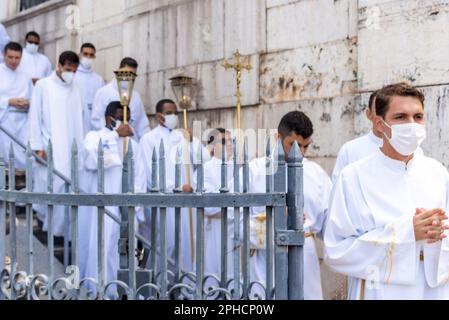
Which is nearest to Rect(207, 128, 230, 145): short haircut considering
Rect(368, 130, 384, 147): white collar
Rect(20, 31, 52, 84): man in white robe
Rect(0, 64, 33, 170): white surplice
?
Rect(368, 130, 384, 147): white collar

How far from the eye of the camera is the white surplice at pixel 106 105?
880cm

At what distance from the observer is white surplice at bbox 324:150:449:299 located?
3404mm

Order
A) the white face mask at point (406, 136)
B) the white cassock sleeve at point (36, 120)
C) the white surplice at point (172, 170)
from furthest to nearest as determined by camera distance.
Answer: the white cassock sleeve at point (36, 120) < the white surplice at point (172, 170) < the white face mask at point (406, 136)

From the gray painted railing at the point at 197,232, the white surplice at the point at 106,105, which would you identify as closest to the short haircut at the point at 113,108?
the white surplice at the point at 106,105

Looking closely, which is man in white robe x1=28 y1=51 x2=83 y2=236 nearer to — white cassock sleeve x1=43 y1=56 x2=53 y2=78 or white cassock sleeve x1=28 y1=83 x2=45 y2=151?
white cassock sleeve x1=28 y1=83 x2=45 y2=151

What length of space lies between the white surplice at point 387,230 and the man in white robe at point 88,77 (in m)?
6.32

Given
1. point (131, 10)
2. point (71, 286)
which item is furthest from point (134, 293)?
point (131, 10)

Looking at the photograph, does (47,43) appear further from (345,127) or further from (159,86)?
(345,127)

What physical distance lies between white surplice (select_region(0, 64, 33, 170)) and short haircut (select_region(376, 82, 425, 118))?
5.42 metres

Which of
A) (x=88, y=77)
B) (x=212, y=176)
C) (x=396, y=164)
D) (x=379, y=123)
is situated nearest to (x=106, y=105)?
(x=88, y=77)

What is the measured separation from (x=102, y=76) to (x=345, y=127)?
4.60 meters

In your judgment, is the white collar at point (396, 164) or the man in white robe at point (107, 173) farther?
the man in white robe at point (107, 173)

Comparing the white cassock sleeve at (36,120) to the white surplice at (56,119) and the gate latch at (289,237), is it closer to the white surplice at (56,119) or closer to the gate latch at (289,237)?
the white surplice at (56,119)

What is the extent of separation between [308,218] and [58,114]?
4548 millimetres
